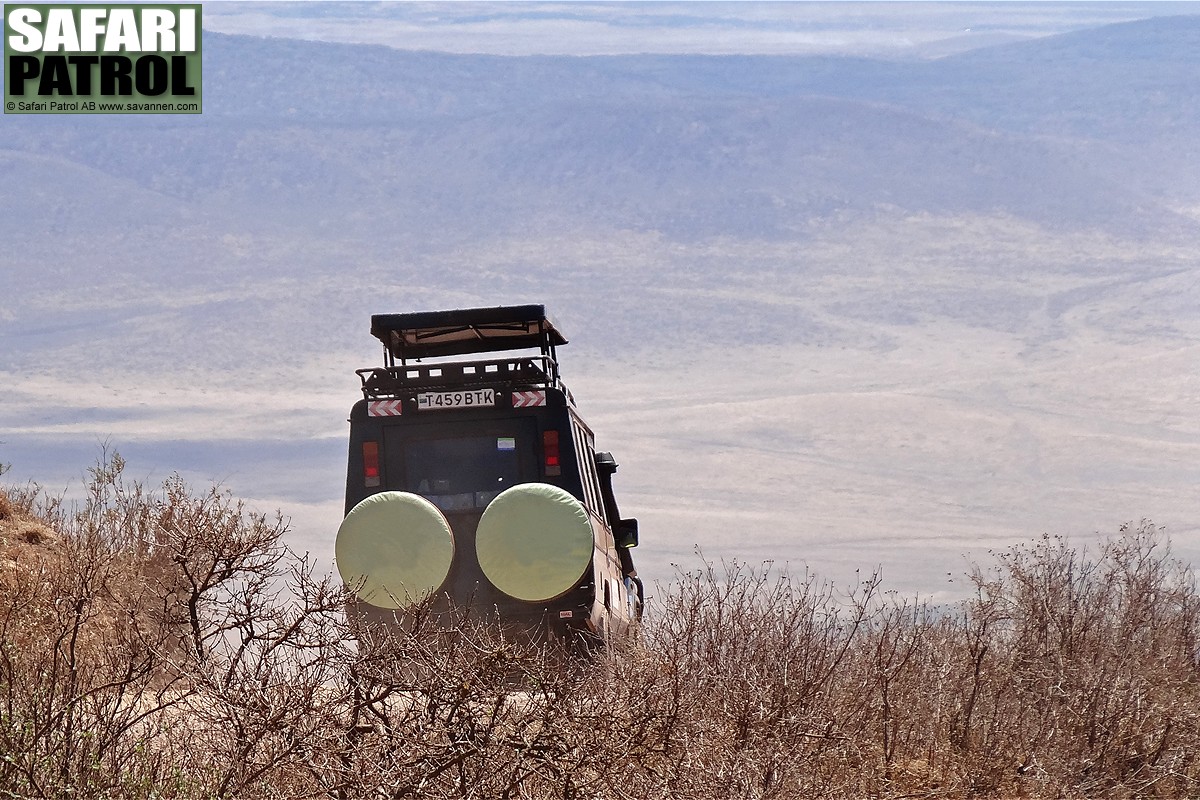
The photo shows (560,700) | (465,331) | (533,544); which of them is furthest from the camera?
(465,331)

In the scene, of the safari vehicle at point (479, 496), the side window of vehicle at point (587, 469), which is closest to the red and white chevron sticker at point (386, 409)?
the safari vehicle at point (479, 496)

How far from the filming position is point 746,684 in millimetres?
11883

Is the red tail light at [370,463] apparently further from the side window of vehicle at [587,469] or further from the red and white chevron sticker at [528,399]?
the side window of vehicle at [587,469]

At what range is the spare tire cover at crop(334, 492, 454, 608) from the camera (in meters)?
13.4

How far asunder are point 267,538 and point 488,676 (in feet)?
5.32

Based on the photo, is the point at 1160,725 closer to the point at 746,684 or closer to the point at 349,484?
the point at 746,684

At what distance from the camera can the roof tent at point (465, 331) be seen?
15055mm

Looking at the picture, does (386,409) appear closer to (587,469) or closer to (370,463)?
(370,463)

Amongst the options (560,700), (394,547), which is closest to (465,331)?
(394,547)

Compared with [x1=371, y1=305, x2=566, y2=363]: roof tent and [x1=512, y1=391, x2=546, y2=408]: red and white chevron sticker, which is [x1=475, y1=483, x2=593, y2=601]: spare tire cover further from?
[x1=371, y1=305, x2=566, y2=363]: roof tent

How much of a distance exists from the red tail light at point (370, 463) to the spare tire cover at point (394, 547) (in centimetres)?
98

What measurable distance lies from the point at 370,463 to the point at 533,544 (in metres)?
2.06

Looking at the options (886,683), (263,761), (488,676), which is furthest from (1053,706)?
(263,761)

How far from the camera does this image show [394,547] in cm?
1352
